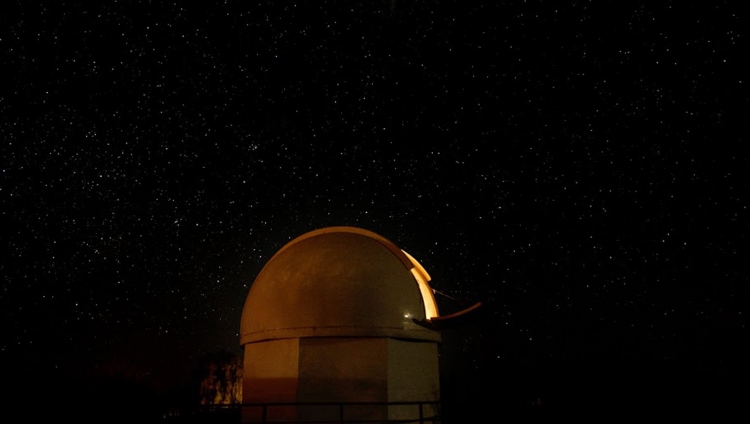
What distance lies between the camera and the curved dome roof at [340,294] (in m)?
10.5

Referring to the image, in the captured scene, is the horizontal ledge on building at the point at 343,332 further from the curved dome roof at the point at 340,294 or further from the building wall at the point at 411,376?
the building wall at the point at 411,376

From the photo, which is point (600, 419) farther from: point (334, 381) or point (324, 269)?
point (324, 269)

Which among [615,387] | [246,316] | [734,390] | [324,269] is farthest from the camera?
[615,387]

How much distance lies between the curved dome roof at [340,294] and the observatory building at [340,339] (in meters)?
0.02

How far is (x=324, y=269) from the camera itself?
436 inches

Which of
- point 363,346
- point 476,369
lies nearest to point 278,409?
point 363,346

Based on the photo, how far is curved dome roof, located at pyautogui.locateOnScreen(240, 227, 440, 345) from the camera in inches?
412

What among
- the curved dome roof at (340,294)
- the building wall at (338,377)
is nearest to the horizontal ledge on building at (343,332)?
the curved dome roof at (340,294)

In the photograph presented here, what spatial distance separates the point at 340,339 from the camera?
10.4 m

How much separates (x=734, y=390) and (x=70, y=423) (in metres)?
18.5

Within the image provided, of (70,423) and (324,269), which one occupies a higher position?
(324,269)

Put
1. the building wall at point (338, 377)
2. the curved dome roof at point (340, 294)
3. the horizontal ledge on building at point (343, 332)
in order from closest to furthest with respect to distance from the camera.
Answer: the building wall at point (338, 377)
the horizontal ledge on building at point (343, 332)
the curved dome roof at point (340, 294)

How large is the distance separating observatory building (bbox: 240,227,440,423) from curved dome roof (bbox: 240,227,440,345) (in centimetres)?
2

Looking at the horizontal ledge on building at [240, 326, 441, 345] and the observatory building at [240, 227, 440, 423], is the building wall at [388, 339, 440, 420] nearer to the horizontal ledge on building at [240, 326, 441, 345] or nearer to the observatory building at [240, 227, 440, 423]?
the observatory building at [240, 227, 440, 423]
